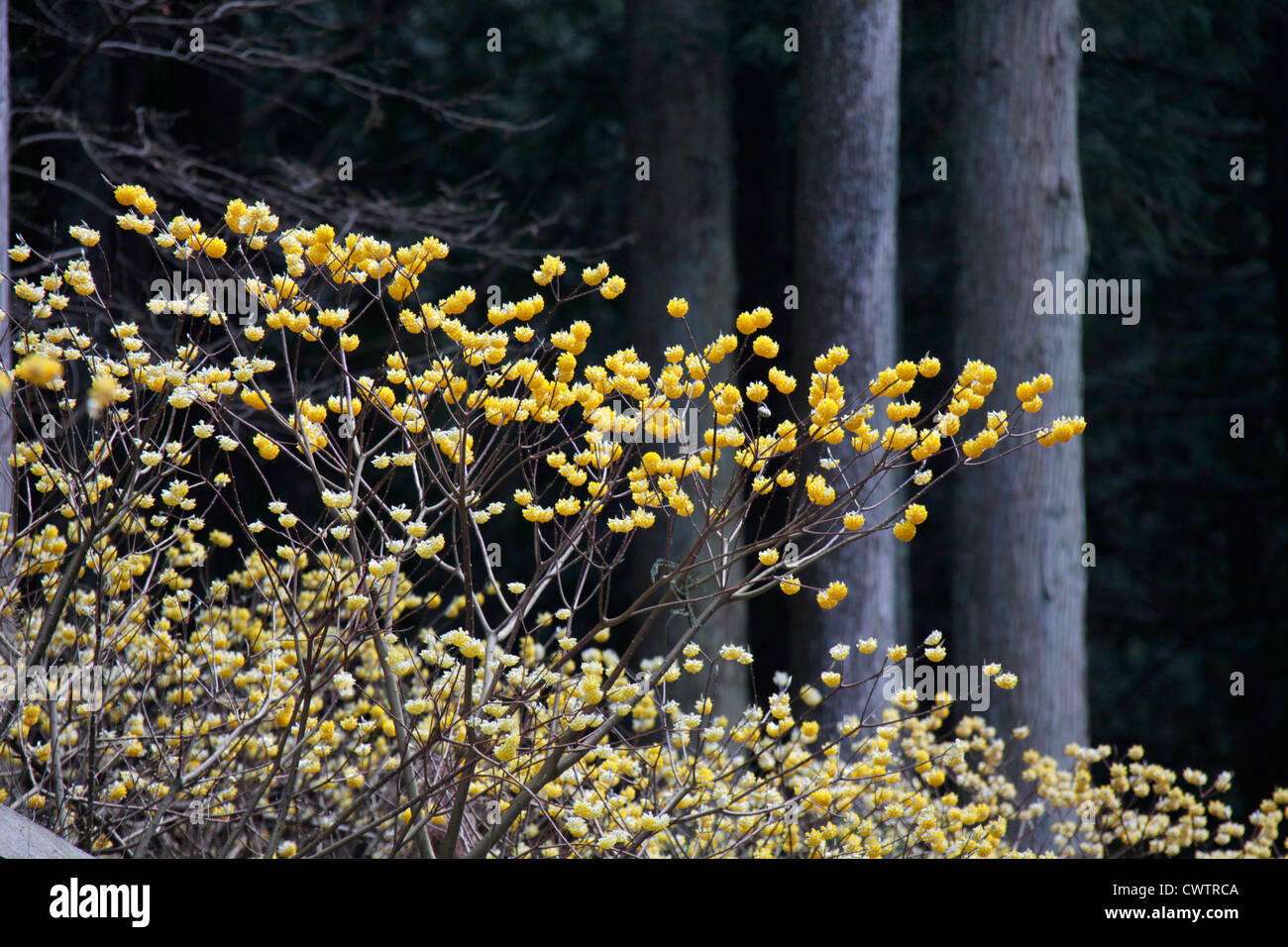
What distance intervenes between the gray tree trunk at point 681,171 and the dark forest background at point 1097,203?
0.15ft

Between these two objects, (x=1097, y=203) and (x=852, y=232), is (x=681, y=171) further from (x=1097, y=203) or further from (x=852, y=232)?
(x=1097, y=203)

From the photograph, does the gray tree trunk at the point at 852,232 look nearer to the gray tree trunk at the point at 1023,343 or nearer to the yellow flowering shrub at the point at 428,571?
the gray tree trunk at the point at 1023,343

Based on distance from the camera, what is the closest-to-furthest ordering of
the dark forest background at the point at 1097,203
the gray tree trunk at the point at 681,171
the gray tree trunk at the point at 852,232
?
the gray tree trunk at the point at 852,232, the gray tree trunk at the point at 681,171, the dark forest background at the point at 1097,203

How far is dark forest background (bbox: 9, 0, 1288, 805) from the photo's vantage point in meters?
7.27

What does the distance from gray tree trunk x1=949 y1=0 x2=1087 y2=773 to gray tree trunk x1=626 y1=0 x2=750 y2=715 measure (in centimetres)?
154

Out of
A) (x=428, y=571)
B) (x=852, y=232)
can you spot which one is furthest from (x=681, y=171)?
(x=428, y=571)

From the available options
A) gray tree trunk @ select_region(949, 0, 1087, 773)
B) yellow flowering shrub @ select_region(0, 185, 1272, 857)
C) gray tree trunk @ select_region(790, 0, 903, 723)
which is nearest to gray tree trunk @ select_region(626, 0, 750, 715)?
gray tree trunk @ select_region(790, 0, 903, 723)

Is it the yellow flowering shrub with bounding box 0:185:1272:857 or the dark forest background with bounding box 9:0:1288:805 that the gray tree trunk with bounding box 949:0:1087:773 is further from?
the yellow flowering shrub with bounding box 0:185:1272:857

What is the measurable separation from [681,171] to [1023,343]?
235 cm

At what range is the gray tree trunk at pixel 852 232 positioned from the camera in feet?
19.1

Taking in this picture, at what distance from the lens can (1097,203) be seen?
7.43m

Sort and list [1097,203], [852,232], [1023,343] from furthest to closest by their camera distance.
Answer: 1. [1097,203]
2. [852,232]
3. [1023,343]

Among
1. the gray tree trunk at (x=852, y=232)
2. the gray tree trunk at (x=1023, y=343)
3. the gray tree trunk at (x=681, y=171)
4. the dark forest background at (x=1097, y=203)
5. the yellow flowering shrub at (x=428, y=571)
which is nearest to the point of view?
the yellow flowering shrub at (x=428, y=571)

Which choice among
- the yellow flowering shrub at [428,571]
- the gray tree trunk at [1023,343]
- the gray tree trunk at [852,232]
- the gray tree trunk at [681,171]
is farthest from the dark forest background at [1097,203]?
the yellow flowering shrub at [428,571]
